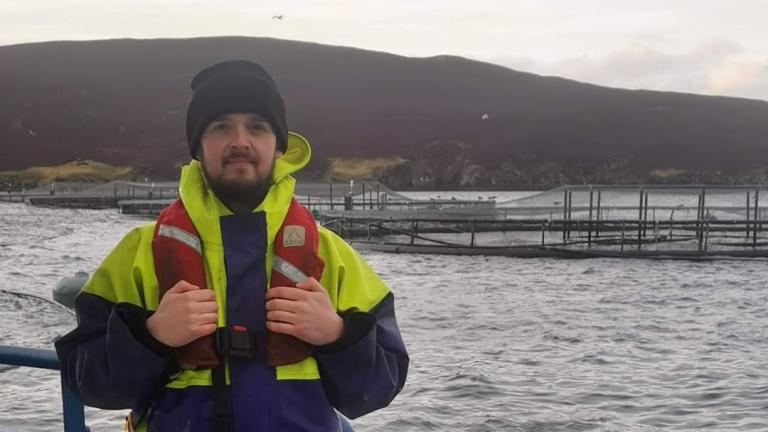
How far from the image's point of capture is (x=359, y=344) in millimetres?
1828

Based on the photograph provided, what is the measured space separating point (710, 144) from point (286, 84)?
179ft

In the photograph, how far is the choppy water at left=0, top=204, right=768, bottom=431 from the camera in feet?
27.4

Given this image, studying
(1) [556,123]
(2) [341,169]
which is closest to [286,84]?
(2) [341,169]

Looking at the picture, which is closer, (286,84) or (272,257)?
(272,257)

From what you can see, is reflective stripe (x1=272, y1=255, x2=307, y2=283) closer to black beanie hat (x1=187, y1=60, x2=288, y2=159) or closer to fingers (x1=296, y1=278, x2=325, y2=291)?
fingers (x1=296, y1=278, x2=325, y2=291)

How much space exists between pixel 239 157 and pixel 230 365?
449 millimetres

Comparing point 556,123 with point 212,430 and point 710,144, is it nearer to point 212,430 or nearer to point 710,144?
point 710,144

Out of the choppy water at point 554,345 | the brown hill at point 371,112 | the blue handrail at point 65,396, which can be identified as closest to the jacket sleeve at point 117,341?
the blue handrail at point 65,396

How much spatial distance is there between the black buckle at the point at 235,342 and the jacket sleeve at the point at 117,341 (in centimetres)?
12

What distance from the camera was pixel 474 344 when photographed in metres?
12.3

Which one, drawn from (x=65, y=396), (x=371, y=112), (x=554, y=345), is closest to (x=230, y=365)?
(x=65, y=396)

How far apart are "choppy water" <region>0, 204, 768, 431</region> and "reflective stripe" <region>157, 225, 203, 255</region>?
6.15 meters

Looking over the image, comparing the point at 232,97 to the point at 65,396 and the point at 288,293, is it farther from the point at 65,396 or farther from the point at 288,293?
the point at 65,396

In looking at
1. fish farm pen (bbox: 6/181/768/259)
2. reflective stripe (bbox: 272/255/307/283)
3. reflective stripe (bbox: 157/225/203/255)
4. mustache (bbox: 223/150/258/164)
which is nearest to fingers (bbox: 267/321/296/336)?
reflective stripe (bbox: 272/255/307/283)
